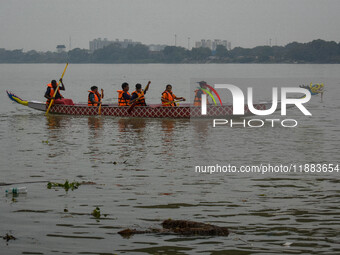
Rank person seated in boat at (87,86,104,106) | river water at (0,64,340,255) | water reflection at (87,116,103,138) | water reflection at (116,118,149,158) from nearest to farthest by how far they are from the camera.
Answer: river water at (0,64,340,255), water reflection at (116,118,149,158), water reflection at (87,116,103,138), person seated in boat at (87,86,104,106)

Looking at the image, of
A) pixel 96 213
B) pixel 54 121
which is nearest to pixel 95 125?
pixel 54 121

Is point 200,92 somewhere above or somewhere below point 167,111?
above

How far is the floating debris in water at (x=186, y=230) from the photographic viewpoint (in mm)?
8969

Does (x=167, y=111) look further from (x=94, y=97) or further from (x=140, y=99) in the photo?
(x=94, y=97)

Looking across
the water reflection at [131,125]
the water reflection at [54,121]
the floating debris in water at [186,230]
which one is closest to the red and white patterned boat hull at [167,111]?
the water reflection at [131,125]

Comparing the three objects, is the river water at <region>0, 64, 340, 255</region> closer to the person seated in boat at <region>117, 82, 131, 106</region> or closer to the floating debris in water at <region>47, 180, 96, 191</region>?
the floating debris in water at <region>47, 180, 96, 191</region>

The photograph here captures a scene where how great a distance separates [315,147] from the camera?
1895 centimetres

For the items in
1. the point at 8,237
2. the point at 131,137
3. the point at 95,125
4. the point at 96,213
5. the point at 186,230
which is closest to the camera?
the point at 8,237

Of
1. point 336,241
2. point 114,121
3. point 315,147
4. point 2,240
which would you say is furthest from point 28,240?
point 114,121

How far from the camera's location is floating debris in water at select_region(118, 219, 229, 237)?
8.97m

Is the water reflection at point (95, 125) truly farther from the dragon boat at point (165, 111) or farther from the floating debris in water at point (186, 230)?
the floating debris in water at point (186, 230)

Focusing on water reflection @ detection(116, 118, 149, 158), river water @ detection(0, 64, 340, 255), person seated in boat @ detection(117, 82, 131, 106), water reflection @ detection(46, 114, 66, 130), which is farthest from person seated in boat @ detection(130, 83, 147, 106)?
river water @ detection(0, 64, 340, 255)

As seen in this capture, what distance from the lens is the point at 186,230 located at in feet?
29.5

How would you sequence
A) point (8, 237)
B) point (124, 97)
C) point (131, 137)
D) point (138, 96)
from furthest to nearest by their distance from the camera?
point (124, 97) → point (138, 96) → point (131, 137) → point (8, 237)
